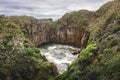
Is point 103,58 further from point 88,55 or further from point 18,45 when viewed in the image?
point 18,45

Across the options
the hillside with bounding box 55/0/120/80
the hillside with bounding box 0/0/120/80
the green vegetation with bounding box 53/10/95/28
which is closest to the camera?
the hillside with bounding box 55/0/120/80

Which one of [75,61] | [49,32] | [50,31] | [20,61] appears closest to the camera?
[75,61]

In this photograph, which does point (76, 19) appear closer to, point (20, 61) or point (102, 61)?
point (20, 61)

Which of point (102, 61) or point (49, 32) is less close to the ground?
point (102, 61)

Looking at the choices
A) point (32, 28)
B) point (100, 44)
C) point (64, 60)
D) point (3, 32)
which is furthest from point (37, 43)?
point (100, 44)

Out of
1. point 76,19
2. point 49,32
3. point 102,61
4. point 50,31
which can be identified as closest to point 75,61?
point 102,61

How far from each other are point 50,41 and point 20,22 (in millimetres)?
13327

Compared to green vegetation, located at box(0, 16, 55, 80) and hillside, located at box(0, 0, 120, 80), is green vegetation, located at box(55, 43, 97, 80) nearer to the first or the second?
hillside, located at box(0, 0, 120, 80)

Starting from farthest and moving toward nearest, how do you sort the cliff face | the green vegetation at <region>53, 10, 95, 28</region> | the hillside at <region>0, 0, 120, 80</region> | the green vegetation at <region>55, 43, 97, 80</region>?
the green vegetation at <region>53, 10, 95, 28</region> < the cliff face < the green vegetation at <region>55, 43, 97, 80</region> < the hillside at <region>0, 0, 120, 80</region>

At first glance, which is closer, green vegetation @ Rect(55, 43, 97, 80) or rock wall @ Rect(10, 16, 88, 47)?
green vegetation @ Rect(55, 43, 97, 80)

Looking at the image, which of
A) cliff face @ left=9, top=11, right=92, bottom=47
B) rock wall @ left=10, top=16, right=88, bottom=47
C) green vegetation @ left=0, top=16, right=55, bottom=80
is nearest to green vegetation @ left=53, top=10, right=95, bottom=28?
cliff face @ left=9, top=11, right=92, bottom=47

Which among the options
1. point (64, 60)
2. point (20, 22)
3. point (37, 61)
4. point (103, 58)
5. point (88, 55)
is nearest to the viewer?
point (103, 58)

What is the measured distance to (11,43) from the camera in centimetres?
3106

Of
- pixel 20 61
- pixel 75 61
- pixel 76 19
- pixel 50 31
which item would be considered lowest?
pixel 50 31
